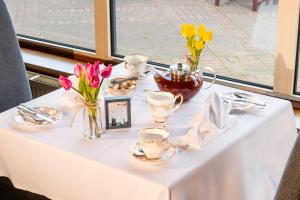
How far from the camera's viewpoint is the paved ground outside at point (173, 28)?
8.41 feet

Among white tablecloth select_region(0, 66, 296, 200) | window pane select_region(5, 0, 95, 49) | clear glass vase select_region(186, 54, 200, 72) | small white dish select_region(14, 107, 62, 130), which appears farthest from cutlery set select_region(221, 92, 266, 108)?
window pane select_region(5, 0, 95, 49)

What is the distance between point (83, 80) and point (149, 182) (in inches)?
14.8

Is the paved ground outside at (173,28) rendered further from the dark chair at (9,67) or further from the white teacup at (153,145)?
the white teacup at (153,145)

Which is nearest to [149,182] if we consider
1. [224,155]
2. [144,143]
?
[144,143]

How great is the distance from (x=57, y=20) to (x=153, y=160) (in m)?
1.79

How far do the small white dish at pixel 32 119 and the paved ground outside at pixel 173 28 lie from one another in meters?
0.99

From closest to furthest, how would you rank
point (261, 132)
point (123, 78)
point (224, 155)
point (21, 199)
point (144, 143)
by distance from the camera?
point (144, 143)
point (224, 155)
point (261, 132)
point (123, 78)
point (21, 199)

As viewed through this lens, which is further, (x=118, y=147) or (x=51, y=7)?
(x=51, y=7)

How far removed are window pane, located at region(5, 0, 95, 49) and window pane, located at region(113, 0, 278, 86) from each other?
0.22 m

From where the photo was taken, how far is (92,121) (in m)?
1.76

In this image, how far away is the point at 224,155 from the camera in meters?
1.73

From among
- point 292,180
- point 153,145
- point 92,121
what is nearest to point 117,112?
point 92,121

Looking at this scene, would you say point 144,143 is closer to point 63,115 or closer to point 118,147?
point 118,147

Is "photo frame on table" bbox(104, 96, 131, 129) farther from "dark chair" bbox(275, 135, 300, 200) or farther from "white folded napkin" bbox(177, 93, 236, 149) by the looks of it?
"dark chair" bbox(275, 135, 300, 200)
